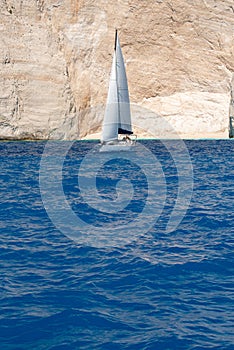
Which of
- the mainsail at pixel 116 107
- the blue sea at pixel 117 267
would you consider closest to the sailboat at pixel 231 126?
the mainsail at pixel 116 107

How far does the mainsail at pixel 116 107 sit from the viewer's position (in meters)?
48.6

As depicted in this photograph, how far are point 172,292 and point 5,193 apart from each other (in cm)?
1440

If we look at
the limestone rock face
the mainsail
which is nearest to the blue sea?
the mainsail

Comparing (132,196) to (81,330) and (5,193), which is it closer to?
(5,193)

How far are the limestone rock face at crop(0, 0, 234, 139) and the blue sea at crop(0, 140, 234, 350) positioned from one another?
4010 cm

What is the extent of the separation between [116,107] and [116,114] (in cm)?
69

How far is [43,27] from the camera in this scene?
67.4m

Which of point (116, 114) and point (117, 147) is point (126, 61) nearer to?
point (116, 114)

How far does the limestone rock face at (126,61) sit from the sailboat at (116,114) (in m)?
17.3

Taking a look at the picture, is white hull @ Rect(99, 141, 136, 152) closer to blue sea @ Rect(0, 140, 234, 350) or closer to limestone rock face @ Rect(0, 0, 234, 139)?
limestone rock face @ Rect(0, 0, 234, 139)

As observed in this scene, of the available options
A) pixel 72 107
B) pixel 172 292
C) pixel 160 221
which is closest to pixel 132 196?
pixel 160 221

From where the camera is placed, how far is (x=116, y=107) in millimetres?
48938

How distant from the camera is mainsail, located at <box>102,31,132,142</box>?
159ft

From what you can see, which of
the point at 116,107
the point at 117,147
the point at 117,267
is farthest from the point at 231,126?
the point at 117,267
